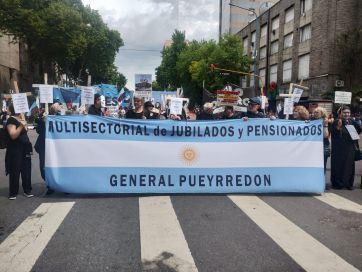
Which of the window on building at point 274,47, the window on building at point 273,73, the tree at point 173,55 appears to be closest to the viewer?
the window on building at point 274,47

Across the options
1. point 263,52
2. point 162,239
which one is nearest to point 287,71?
point 263,52

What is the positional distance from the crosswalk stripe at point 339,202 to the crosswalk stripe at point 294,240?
118 centimetres

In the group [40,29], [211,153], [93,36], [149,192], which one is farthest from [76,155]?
[93,36]

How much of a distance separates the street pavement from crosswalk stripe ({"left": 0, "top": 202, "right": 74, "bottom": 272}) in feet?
0.03

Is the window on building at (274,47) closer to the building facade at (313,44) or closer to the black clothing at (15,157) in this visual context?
the building facade at (313,44)

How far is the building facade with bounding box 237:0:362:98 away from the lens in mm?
35312

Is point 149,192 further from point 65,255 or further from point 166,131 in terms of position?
point 65,255

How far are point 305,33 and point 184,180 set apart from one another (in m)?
36.2

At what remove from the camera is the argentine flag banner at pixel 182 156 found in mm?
7715

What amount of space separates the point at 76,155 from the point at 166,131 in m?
1.61

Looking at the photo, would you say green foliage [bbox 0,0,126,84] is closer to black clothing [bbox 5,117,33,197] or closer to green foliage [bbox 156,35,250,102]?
Result: green foliage [bbox 156,35,250,102]

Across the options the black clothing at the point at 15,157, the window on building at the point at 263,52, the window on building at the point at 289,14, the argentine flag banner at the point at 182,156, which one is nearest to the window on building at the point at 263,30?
the window on building at the point at 263,52

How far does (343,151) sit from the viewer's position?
356 inches

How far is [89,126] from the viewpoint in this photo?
7.80 meters
